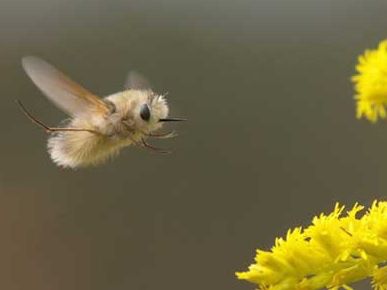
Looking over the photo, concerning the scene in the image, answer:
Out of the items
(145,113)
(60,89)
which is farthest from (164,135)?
(60,89)

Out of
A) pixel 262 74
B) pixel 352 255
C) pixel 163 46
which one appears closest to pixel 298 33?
pixel 262 74

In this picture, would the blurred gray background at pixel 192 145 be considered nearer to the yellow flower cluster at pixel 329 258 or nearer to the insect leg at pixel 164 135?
the insect leg at pixel 164 135

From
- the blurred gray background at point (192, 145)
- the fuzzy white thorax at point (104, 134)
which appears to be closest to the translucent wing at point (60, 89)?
the fuzzy white thorax at point (104, 134)

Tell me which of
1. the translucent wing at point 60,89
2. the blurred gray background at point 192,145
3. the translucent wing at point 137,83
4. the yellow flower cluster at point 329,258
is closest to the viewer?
the yellow flower cluster at point 329,258

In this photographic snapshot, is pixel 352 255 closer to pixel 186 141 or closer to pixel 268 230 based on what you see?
pixel 268 230

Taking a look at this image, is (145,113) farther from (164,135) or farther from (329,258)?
(329,258)

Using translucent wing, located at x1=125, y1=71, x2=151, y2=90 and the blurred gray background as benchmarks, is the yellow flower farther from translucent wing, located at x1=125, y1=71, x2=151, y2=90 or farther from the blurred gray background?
the blurred gray background
